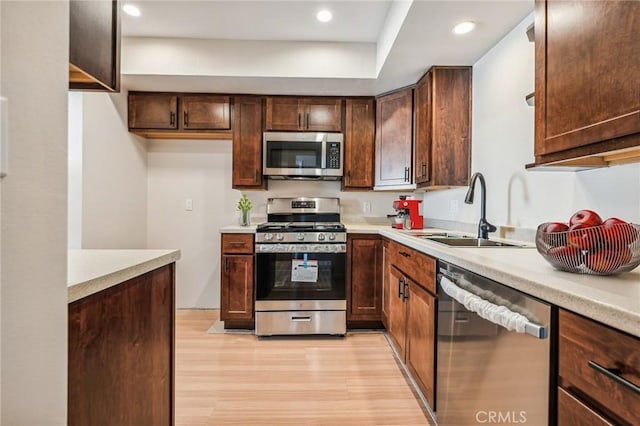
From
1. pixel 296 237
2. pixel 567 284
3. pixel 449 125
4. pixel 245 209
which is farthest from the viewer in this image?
pixel 245 209

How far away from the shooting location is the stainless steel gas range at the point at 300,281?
2652 millimetres

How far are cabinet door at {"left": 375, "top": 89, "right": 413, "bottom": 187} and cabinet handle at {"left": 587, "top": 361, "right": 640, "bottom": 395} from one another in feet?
7.01

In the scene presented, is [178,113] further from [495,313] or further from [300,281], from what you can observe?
[495,313]

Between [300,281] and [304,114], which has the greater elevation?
[304,114]

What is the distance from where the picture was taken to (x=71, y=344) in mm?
722

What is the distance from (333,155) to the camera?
9.78 ft

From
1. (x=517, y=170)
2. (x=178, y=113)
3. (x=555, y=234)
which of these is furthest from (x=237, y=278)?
(x=555, y=234)

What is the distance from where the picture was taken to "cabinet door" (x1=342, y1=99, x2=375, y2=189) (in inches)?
118

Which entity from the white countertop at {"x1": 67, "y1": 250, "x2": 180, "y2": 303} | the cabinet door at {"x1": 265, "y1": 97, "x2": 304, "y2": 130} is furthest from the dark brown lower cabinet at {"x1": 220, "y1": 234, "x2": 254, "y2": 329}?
the white countertop at {"x1": 67, "y1": 250, "x2": 180, "y2": 303}

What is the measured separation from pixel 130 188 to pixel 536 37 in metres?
3.14

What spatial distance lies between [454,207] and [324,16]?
173 cm

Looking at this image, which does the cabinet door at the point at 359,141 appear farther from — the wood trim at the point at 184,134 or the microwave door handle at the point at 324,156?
the wood trim at the point at 184,134

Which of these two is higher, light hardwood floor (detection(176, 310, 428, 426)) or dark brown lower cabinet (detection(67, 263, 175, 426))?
dark brown lower cabinet (detection(67, 263, 175, 426))

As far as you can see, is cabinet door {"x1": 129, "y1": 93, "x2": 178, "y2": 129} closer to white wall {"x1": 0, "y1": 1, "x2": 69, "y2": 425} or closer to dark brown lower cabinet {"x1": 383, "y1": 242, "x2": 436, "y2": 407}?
dark brown lower cabinet {"x1": 383, "y1": 242, "x2": 436, "y2": 407}
